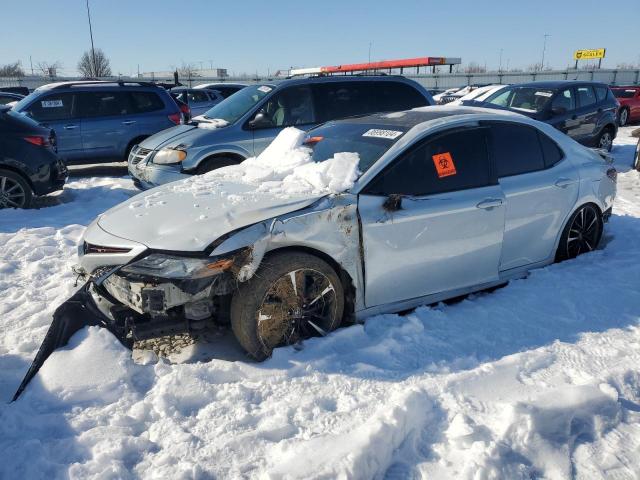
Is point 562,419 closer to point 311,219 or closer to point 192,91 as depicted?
point 311,219

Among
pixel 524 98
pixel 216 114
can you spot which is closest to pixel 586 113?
pixel 524 98

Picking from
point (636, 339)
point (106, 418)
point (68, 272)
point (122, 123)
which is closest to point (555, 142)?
point (636, 339)

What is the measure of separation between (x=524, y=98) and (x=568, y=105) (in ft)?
2.97

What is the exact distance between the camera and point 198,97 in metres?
17.0

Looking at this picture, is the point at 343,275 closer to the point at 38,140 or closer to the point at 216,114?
the point at 216,114

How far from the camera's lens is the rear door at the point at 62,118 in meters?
9.90

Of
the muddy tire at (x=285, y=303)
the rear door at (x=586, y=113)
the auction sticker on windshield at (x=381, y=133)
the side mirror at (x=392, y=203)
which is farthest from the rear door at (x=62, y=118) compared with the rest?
the rear door at (x=586, y=113)

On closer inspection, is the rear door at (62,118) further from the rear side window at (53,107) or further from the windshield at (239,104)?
the windshield at (239,104)

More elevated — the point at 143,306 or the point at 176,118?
the point at 176,118

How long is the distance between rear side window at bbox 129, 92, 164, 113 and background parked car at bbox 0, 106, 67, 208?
115 inches

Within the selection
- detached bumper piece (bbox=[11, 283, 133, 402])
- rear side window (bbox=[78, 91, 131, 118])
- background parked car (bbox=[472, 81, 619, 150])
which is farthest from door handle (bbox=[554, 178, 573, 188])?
rear side window (bbox=[78, 91, 131, 118])

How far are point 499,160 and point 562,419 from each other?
7.37 feet

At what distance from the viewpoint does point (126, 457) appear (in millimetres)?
2518

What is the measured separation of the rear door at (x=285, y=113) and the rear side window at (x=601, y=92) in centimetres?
744
